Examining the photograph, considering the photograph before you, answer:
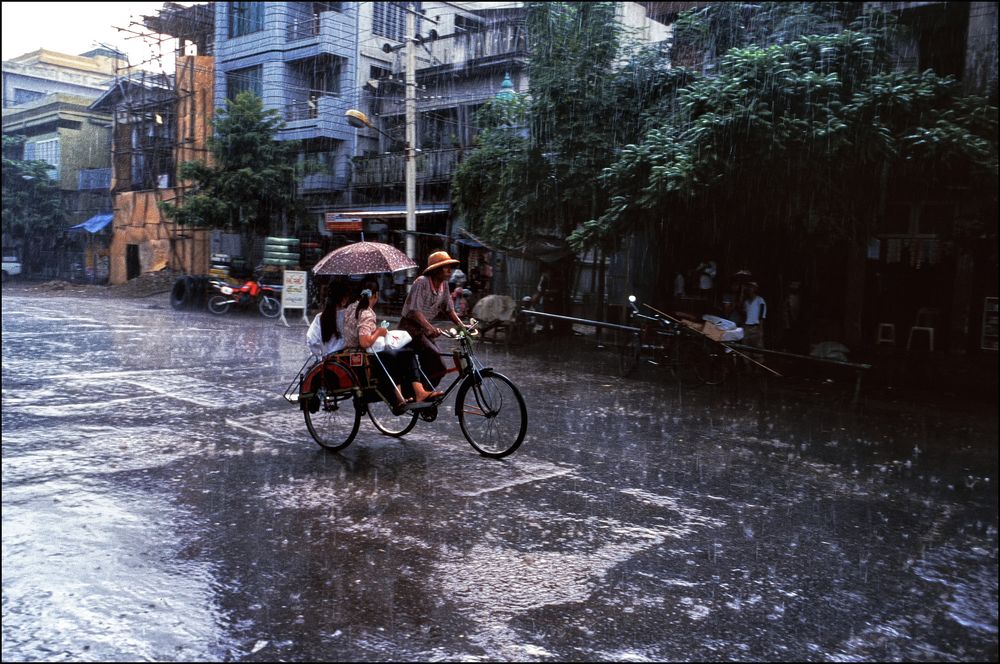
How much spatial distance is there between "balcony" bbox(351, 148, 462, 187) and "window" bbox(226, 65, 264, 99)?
6.10 metres

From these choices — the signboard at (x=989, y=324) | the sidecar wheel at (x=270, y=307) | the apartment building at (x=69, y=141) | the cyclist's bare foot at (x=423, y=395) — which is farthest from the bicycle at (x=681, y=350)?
the apartment building at (x=69, y=141)

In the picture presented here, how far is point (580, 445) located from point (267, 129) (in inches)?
909

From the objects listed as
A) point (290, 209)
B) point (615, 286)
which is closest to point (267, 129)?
point (290, 209)

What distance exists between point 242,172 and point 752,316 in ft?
62.5

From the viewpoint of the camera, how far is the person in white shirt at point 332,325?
268 inches

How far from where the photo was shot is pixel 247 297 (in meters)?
22.0

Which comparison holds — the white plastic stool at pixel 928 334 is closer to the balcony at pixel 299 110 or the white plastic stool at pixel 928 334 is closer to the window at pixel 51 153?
the balcony at pixel 299 110

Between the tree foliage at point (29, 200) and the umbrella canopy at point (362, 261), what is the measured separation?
3602cm

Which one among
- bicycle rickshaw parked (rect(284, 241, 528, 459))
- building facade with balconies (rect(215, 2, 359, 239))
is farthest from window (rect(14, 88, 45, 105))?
bicycle rickshaw parked (rect(284, 241, 528, 459))

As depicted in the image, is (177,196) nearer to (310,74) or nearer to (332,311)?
(310,74)

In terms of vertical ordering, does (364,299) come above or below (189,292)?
above

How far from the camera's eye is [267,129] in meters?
27.2


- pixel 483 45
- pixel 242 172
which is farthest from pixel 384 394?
pixel 242 172

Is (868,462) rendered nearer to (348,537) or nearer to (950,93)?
(348,537)
